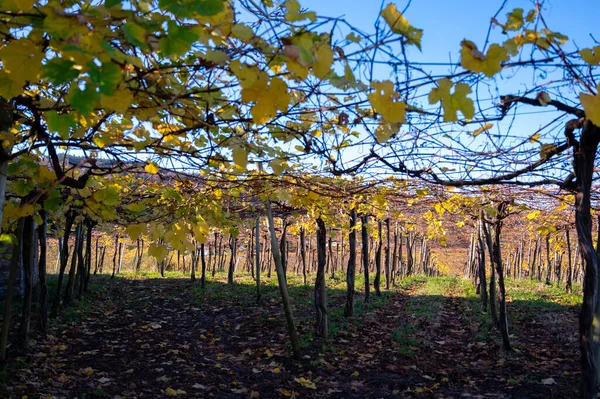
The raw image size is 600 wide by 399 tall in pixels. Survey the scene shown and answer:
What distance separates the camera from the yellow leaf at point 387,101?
1.48m

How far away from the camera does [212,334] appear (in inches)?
320

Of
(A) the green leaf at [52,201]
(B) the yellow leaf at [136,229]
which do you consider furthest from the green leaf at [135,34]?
(A) the green leaf at [52,201]

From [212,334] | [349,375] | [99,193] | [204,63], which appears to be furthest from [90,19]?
[212,334]

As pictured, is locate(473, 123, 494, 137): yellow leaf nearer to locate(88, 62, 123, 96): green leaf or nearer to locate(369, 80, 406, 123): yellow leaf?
locate(369, 80, 406, 123): yellow leaf

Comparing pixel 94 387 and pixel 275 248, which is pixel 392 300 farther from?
pixel 94 387

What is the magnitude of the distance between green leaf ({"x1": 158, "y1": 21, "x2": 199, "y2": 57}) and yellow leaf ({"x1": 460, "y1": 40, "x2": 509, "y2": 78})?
0.93 meters

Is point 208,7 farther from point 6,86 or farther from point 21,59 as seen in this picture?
point 6,86

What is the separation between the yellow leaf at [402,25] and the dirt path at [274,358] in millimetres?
4435

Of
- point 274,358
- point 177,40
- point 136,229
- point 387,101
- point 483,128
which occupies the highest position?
point 483,128

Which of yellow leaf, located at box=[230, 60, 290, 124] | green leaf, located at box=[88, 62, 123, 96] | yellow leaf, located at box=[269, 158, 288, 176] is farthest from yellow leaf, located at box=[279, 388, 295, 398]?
green leaf, located at box=[88, 62, 123, 96]

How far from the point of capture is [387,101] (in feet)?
4.92

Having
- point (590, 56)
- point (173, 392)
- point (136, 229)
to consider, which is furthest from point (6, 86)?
point (173, 392)

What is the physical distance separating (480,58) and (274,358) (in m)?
5.79

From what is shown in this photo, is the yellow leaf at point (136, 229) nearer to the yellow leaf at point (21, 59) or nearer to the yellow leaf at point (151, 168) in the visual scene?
the yellow leaf at point (151, 168)
